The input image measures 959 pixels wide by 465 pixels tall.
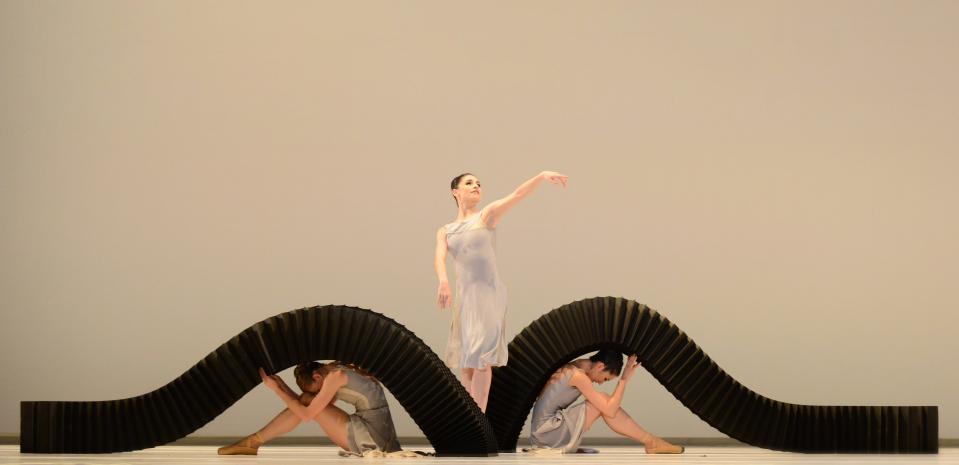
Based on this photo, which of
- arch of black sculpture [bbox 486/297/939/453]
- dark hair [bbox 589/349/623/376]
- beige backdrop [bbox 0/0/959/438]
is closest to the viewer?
arch of black sculpture [bbox 486/297/939/453]

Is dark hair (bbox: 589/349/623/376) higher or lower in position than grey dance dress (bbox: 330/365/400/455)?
higher

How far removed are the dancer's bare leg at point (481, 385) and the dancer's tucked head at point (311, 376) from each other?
0.95 meters

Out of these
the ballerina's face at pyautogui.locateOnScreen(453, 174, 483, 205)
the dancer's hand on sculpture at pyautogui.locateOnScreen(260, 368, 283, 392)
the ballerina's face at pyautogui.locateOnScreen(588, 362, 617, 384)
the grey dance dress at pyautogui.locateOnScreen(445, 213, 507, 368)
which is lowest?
the dancer's hand on sculpture at pyautogui.locateOnScreen(260, 368, 283, 392)

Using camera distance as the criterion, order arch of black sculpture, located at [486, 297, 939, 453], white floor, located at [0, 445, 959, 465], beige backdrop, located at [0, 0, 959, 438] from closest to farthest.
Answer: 1. white floor, located at [0, 445, 959, 465]
2. arch of black sculpture, located at [486, 297, 939, 453]
3. beige backdrop, located at [0, 0, 959, 438]

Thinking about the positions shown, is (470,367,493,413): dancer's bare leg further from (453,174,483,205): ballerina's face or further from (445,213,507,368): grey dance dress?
(453,174,483,205): ballerina's face

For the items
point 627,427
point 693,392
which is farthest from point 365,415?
point 693,392

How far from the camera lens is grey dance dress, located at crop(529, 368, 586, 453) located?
7.31 m

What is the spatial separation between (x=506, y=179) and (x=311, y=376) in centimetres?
356

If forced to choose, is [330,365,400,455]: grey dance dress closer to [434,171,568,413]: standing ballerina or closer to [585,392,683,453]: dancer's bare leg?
[434,171,568,413]: standing ballerina

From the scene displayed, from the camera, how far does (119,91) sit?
1023cm

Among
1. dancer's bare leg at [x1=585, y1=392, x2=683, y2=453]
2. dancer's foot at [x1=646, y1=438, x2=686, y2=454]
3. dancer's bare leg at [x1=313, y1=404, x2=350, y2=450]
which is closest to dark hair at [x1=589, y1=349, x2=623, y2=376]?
dancer's bare leg at [x1=585, y1=392, x2=683, y2=453]

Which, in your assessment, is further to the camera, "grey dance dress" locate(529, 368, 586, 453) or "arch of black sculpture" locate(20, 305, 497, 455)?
"grey dance dress" locate(529, 368, 586, 453)

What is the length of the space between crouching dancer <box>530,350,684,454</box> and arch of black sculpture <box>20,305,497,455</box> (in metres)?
0.61

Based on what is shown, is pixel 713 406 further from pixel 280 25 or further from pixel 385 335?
pixel 280 25
